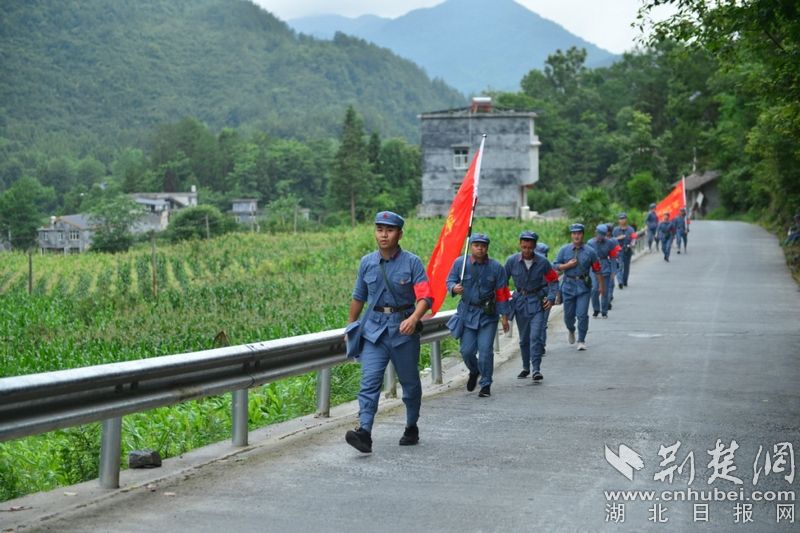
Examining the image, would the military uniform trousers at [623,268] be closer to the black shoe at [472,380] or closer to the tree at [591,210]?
the black shoe at [472,380]

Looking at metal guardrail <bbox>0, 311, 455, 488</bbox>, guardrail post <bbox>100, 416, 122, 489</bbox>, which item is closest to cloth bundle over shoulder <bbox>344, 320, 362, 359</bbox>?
metal guardrail <bbox>0, 311, 455, 488</bbox>

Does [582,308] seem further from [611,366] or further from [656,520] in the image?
[656,520]

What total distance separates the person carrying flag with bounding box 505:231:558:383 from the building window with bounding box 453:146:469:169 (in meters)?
69.1

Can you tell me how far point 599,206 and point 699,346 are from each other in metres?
37.0

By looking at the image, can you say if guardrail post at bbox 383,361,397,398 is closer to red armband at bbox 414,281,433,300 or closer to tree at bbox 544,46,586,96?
red armband at bbox 414,281,433,300

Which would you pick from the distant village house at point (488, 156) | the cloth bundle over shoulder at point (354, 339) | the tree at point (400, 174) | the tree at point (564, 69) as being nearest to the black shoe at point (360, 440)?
the cloth bundle over shoulder at point (354, 339)

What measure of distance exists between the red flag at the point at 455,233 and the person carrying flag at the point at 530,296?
2.05 m

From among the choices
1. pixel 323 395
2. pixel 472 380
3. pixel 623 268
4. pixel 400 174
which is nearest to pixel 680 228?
pixel 623 268

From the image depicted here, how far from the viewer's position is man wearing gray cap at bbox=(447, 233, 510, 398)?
13133 millimetres

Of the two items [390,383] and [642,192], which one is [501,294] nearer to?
[390,383]

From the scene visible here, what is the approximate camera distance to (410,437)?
1017 cm

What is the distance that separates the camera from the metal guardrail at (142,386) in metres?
7.38

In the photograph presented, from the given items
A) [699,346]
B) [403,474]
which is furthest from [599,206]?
[403,474]

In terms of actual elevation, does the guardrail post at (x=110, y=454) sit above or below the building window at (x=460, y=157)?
below
